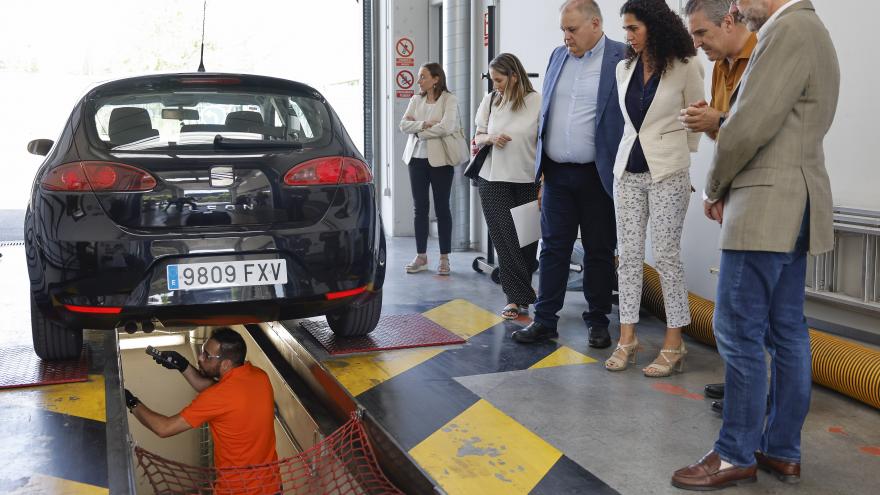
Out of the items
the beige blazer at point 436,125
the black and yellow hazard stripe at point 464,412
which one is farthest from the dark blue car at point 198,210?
the beige blazer at point 436,125

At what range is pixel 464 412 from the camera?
3.57 metres

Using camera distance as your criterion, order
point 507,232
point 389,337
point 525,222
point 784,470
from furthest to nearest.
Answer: point 507,232 → point 525,222 → point 389,337 → point 784,470

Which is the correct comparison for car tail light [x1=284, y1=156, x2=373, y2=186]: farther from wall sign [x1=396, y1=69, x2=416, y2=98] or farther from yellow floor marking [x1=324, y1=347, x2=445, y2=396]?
wall sign [x1=396, y1=69, x2=416, y2=98]

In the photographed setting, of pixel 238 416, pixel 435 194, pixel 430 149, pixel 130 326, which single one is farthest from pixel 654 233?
pixel 435 194

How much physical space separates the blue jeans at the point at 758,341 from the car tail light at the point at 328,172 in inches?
69.8

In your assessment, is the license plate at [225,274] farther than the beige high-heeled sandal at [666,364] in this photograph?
No

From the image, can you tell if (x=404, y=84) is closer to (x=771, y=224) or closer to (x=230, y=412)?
(x=230, y=412)

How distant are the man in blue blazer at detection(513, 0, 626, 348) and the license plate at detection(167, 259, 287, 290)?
1.59 metres

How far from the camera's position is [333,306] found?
12.7ft

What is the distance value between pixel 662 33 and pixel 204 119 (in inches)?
82.7

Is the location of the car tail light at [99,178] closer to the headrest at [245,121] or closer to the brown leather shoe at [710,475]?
the headrest at [245,121]

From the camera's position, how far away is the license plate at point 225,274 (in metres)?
3.52

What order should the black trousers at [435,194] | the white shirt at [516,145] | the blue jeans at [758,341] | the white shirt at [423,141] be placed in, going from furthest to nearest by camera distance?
1. the black trousers at [435,194]
2. the white shirt at [423,141]
3. the white shirt at [516,145]
4. the blue jeans at [758,341]

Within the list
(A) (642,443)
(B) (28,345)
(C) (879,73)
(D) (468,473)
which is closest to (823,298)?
(C) (879,73)
